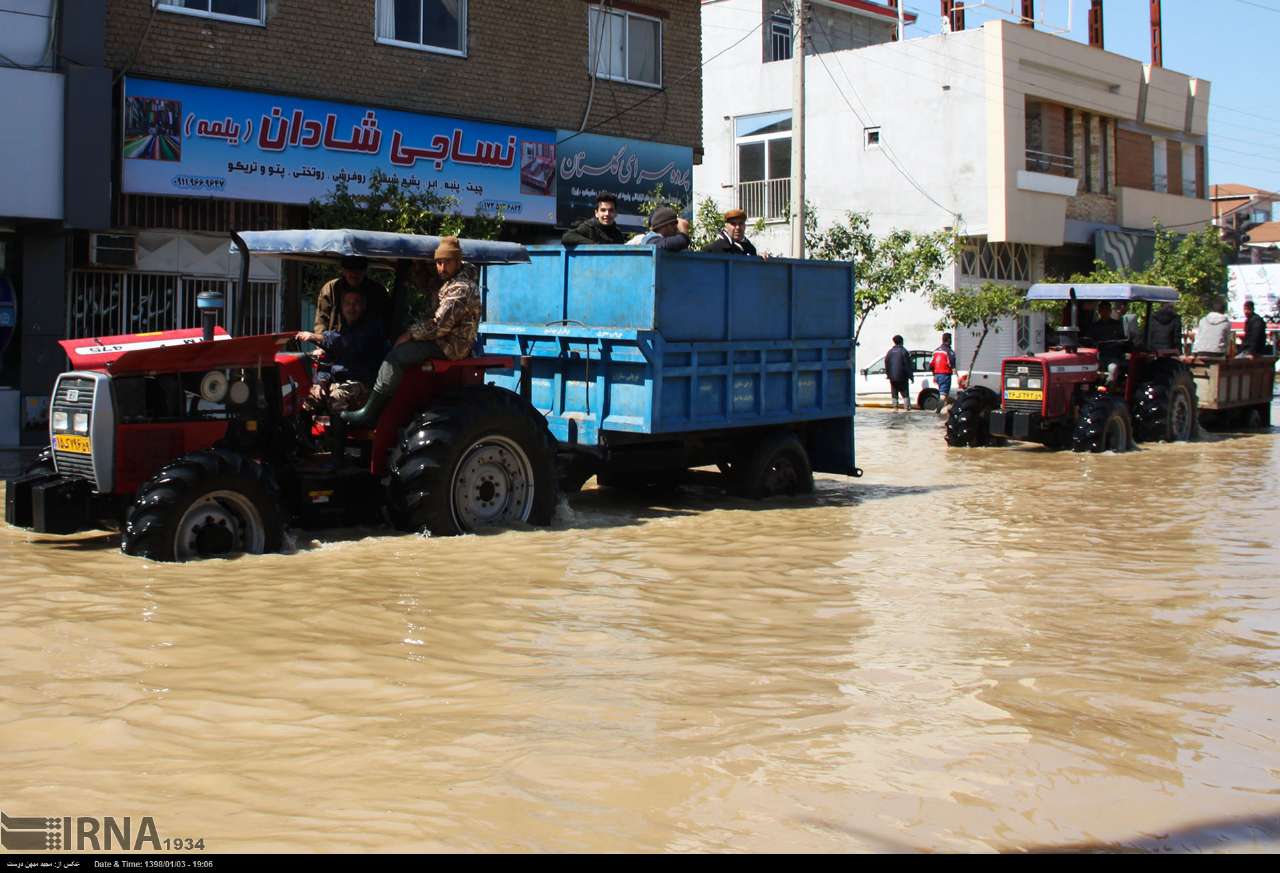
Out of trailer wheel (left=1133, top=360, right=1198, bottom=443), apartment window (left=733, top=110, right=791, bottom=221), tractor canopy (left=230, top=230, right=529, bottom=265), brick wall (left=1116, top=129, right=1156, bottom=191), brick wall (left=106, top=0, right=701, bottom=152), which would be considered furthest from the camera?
brick wall (left=1116, top=129, right=1156, bottom=191)

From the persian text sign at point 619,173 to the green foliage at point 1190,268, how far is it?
16901 millimetres

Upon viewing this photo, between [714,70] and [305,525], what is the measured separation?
32381 millimetres

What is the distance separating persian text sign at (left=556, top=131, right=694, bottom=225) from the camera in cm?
2191

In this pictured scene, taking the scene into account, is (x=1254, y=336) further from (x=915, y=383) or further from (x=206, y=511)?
(x=206, y=511)

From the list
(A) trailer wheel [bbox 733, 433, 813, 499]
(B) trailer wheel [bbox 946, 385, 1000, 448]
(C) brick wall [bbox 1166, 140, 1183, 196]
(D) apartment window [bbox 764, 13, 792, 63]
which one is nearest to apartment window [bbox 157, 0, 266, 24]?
(A) trailer wheel [bbox 733, 433, 813, 499]

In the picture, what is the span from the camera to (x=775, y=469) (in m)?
12.7

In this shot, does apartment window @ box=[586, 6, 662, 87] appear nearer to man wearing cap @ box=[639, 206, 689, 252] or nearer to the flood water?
man wearing cap @ box=[639, 206, 689, 252]

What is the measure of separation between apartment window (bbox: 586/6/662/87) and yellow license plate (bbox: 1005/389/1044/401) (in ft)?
28.8

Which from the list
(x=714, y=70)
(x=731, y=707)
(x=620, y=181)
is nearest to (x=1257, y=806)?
(x=731, y=707)

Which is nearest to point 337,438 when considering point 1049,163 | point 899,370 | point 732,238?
point 732,238

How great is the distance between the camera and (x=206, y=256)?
18.3 m

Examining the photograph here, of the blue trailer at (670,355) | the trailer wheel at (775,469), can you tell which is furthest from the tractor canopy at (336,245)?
the trailer wheel at (775,469)

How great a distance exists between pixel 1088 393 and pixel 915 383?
1165 cm

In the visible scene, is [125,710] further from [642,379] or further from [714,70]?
[714,70]
